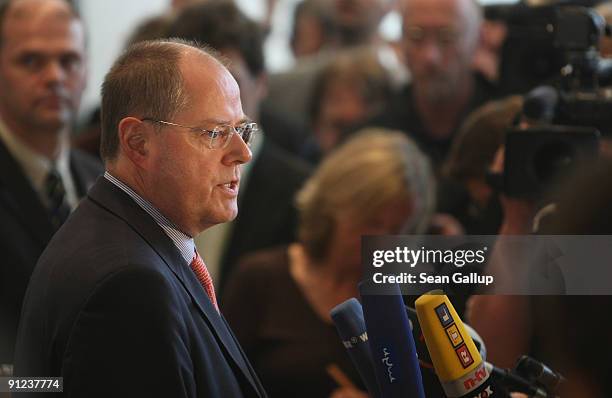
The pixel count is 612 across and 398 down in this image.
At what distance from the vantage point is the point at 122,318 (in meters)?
1.57

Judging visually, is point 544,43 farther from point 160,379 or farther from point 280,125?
point 280,125

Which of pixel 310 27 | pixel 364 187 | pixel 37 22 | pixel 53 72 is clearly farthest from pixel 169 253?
pixel 310 27

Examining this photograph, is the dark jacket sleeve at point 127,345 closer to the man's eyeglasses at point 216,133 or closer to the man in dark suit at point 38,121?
the man's eyeglasses at point 216,133

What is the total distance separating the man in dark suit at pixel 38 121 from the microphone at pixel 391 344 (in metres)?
1.31

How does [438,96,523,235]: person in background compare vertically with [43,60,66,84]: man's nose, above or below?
below

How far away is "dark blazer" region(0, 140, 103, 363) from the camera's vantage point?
2574mm

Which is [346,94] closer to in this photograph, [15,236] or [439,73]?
[439,73]

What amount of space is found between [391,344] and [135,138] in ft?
1.71

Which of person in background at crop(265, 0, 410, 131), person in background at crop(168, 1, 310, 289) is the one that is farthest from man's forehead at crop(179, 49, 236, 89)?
person in background at crop(265, 0, 410, 131)

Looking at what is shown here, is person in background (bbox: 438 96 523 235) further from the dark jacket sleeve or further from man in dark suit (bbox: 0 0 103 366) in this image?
the dark jacket sleeve

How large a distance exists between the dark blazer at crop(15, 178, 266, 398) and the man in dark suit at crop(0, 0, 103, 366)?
100 centimetres

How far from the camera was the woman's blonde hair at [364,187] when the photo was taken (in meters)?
2.89

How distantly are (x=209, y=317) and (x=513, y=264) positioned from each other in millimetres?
515

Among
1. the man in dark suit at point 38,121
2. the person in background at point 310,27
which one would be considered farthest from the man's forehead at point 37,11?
the person in background at point 310,27
